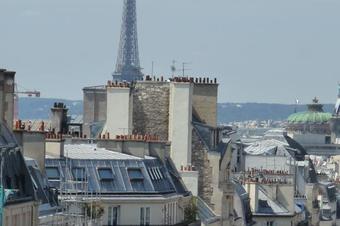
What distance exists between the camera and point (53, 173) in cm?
5647

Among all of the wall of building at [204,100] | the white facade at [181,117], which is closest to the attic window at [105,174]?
the white facade at [181,117]

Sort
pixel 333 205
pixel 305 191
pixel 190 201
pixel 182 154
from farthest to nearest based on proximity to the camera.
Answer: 1. pixel 333 205
2. pixel 305 191
3. pixel 182 154
4. pixel 190 201

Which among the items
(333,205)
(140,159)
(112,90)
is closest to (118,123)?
(112,90)

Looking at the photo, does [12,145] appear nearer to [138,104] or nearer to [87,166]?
[87,166]

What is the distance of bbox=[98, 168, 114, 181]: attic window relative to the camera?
58.3 m

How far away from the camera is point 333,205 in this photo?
11862 cm

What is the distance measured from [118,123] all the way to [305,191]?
132 feet

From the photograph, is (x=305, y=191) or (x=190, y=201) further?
(x=305, y=191)

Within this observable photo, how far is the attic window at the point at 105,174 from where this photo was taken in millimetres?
58312

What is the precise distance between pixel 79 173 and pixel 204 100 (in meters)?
15.7

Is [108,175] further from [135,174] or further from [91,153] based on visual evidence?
[91,153]

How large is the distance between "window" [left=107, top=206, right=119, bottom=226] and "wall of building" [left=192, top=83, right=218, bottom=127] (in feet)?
50.7

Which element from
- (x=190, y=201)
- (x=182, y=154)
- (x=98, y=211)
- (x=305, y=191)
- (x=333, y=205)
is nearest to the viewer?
(x=98, y=211)

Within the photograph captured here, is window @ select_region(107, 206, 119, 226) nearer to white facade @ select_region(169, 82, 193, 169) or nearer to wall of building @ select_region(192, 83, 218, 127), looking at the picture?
white facade @ select_region(169, 82, 193, 169)
